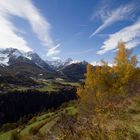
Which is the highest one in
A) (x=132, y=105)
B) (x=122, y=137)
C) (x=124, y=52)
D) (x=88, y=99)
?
(x=124, y=52)

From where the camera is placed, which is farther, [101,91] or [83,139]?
[101,91]

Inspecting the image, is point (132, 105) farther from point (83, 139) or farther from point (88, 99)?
point (88, 99)

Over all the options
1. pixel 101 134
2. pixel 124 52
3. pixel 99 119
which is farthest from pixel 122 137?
pixel 124 52

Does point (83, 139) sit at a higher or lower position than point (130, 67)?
lower

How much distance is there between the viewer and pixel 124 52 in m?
56.0

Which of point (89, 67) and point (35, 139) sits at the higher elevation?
point (89, 67)

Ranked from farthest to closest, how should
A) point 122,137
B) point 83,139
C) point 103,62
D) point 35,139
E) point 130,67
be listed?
point 103,62, point 130,67, point 35,139, point 83,139, point 122,137

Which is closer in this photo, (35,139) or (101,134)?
(101,134)

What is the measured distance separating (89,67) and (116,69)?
24.7 feet

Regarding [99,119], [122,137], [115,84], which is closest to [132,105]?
[99,119]

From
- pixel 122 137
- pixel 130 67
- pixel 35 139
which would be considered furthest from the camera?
pixel 130 67

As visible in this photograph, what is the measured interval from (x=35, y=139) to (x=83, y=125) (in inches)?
59.1

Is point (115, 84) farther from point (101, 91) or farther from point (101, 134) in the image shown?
point (101, 134)

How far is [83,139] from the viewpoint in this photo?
8000 mm
